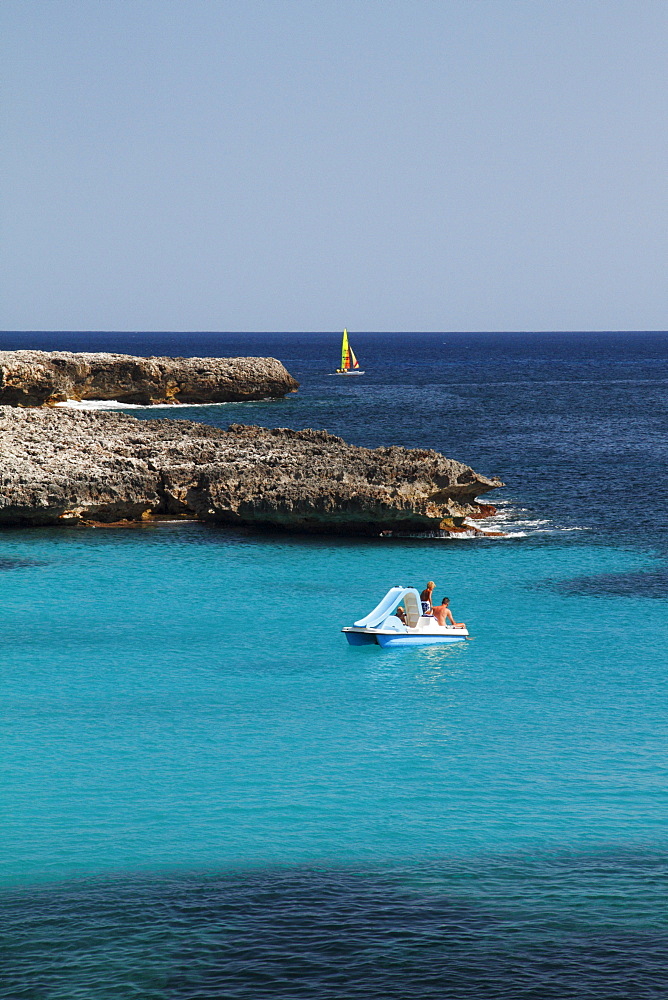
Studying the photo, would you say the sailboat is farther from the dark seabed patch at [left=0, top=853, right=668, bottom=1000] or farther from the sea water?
the dark seabed patch at [left=0, top=853, right=668, bottom=1000]

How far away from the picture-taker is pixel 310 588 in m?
29.5

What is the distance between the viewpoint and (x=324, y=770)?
1741cm

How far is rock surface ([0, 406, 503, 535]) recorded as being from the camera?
35469 millimetres

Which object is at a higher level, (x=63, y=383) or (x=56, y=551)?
(x=63, y=383)

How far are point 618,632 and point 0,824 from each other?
1585 centimetres

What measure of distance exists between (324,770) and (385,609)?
7813mm

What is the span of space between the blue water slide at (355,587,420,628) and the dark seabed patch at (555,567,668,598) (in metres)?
6.74

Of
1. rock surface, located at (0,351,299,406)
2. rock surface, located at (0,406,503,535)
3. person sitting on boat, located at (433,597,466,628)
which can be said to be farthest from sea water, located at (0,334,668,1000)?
rock surface, located at (0,351,299,406)

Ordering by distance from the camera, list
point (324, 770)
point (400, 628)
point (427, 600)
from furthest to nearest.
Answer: point (427, 600) → point (400, 628) → point (324, 770)

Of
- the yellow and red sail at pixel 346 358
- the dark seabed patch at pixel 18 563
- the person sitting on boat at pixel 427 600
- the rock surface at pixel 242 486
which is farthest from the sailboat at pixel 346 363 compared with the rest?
the person sitting on boat at pixel 427 600

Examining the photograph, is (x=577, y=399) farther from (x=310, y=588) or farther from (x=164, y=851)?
(x=164, y=851)

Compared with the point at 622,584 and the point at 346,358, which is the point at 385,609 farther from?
the point at 346,358

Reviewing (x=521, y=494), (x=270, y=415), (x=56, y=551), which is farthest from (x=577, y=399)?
(x=56, y=551)

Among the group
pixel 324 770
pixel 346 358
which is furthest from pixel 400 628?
pixel 346 358
